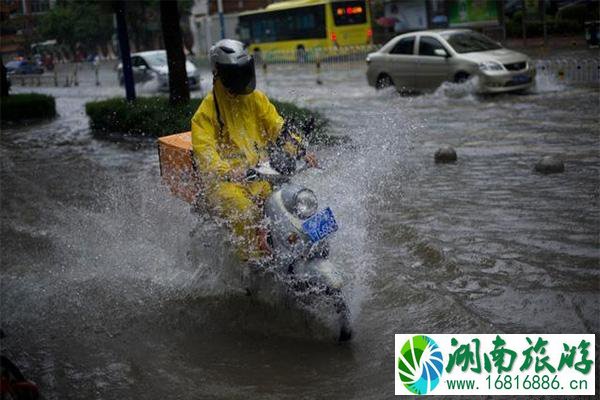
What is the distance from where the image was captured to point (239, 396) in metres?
4.39

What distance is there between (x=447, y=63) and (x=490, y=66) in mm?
1091

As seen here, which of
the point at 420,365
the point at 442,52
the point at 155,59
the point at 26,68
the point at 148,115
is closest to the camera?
the point at 420,365

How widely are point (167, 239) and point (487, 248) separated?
2756mm

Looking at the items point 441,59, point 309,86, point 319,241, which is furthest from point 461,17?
point 319,241

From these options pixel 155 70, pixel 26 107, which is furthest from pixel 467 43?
pixel 155 70

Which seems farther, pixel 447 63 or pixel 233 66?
pixel 447 63

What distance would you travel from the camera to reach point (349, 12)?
118 ft

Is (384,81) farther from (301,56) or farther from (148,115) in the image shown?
(301,56)

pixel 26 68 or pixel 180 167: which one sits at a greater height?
pixel 26 68

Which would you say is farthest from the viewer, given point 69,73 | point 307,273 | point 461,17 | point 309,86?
point 69,73

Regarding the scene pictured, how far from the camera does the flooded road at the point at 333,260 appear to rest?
15.7 feet

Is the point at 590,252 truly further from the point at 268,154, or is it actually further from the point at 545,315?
the point at 268,154

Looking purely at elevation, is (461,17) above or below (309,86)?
above

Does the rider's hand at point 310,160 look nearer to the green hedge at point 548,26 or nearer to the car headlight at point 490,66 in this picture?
the car headlight at point 490,66
